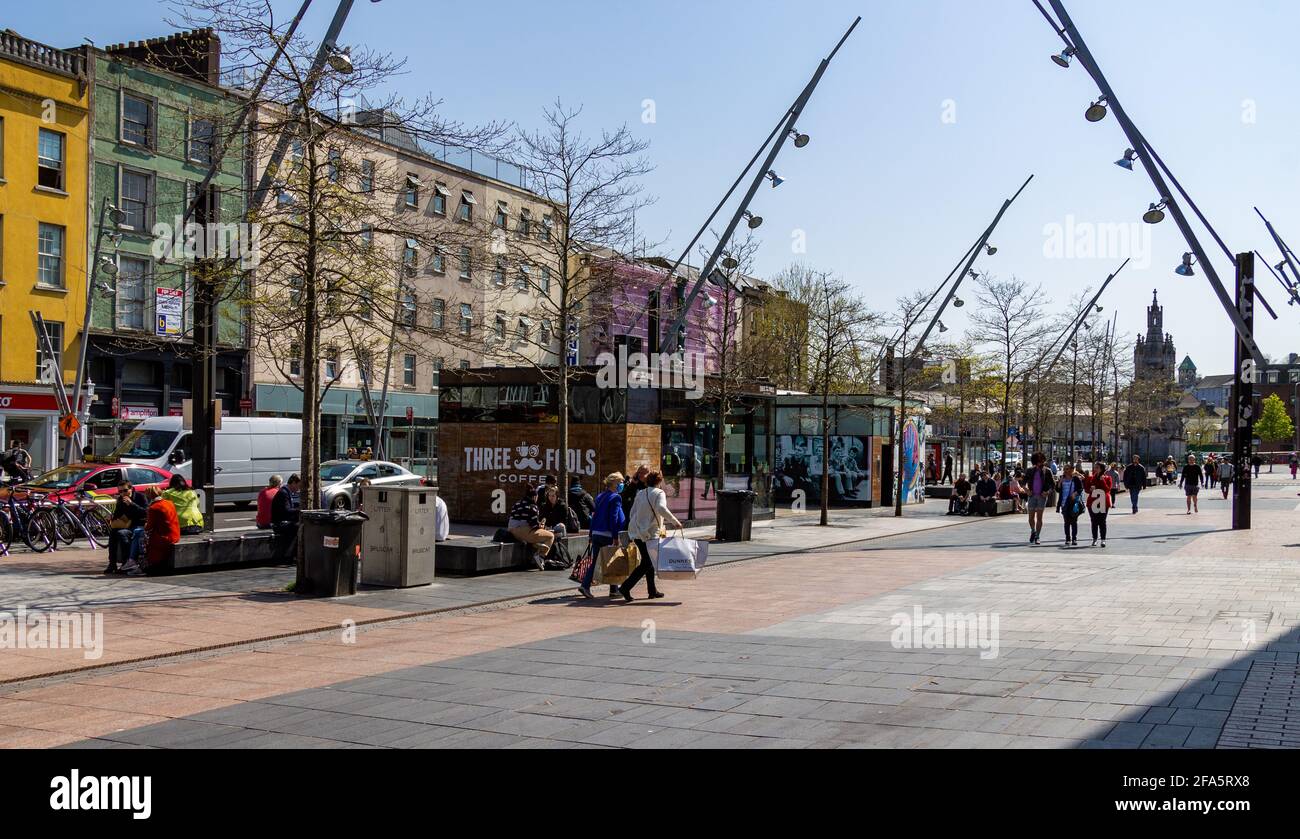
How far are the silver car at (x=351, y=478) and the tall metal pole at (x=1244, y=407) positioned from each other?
1965cm

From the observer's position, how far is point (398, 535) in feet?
50.1

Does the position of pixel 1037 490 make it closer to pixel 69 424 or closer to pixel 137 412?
pixel 69 424

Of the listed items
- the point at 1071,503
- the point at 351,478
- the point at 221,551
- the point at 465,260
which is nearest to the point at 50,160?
the point at 351,478

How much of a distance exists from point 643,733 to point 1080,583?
10484 millimetres

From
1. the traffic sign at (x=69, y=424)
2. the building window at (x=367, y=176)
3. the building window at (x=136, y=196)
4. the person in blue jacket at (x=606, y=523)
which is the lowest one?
the person in blue jacket at (x=606, y=523)

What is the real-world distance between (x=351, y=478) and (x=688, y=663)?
67.6 feet

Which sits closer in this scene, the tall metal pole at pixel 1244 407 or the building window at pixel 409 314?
the building window at pixel 409 314

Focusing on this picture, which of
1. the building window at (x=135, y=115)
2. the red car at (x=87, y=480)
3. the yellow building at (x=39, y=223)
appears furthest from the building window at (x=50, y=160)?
the red car at (x=87, y=480)

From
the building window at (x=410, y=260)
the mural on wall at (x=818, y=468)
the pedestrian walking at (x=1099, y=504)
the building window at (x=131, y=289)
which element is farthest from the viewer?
the building window at (x=131, y=289)

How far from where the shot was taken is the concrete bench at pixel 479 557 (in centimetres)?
1669

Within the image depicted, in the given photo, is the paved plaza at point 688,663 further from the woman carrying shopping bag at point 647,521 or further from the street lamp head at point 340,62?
the street lamp head at point 340,62
